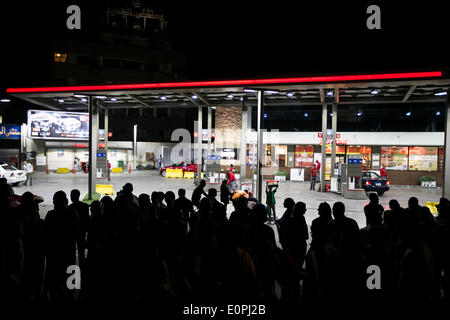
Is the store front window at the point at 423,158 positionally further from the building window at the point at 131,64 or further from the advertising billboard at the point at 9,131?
the advertising billboard at the point at 9,131

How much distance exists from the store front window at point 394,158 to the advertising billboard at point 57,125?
71.4 feet

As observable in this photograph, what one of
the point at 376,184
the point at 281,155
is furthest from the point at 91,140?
the point at 281,155

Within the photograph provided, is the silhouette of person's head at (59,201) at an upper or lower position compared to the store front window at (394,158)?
lower

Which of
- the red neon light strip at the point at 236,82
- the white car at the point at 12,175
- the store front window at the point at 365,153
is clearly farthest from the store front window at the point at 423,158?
the white car at the point at 12,175

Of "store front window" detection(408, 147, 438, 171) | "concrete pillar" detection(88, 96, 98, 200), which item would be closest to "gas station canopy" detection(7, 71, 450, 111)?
"concrete pillar" detection(88, 96, 98, 200)

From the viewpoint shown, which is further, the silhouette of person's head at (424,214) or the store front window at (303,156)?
the store front window at (303,156)

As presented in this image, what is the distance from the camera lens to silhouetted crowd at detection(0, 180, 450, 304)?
3023 mm

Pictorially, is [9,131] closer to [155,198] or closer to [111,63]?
[111,63]

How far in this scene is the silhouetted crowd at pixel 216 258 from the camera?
9.92 feet

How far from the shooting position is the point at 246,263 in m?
2.88

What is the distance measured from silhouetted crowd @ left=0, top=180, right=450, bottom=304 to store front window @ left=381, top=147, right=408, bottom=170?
70.4ft

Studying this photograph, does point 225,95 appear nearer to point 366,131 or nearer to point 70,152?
point 366,131

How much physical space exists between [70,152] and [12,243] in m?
35.3

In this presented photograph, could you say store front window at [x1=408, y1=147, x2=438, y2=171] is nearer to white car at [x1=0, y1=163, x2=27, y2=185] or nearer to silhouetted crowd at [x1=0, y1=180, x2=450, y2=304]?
silhouetted crowd at [x1=0, y1=180, x2=450, y2=304]
